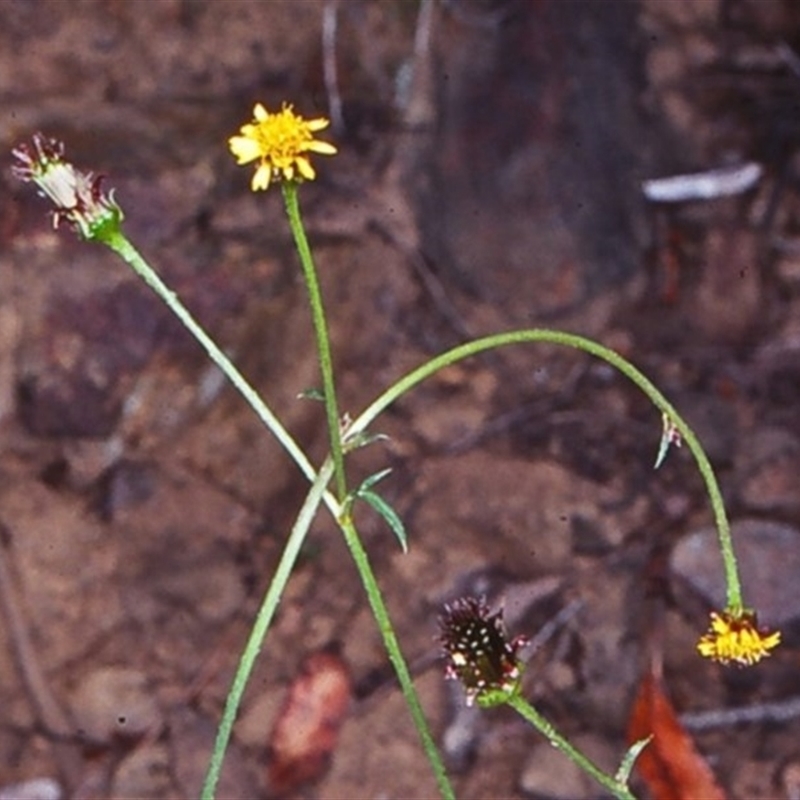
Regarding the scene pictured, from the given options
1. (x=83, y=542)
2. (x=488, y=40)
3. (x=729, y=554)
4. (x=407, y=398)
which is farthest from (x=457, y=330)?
(x=729, y=554)

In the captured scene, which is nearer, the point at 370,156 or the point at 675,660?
the point at 675,660

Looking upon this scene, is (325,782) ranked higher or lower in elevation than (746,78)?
lower

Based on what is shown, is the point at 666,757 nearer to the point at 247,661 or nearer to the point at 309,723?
the point at 309,723

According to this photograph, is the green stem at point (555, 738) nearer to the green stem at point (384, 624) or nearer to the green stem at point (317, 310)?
the green stem at point (384, 624)

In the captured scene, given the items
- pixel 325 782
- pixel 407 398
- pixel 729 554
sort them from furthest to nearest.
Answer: pixel 407 398
pixel 325 782
pixel 729 554

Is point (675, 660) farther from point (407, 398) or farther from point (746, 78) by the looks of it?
point (746, 78)

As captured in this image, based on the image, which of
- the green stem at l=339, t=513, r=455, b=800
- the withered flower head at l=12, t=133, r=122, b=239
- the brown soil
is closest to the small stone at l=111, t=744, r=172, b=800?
the brown soil

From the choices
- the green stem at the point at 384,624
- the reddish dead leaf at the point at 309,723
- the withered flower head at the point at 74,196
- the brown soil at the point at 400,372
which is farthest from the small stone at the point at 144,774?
the withered flower head at the point at 74,196

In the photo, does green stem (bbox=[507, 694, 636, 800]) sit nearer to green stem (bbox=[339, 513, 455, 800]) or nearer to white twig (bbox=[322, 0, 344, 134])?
green stem (bbox=[339, 513, 455, 800])
